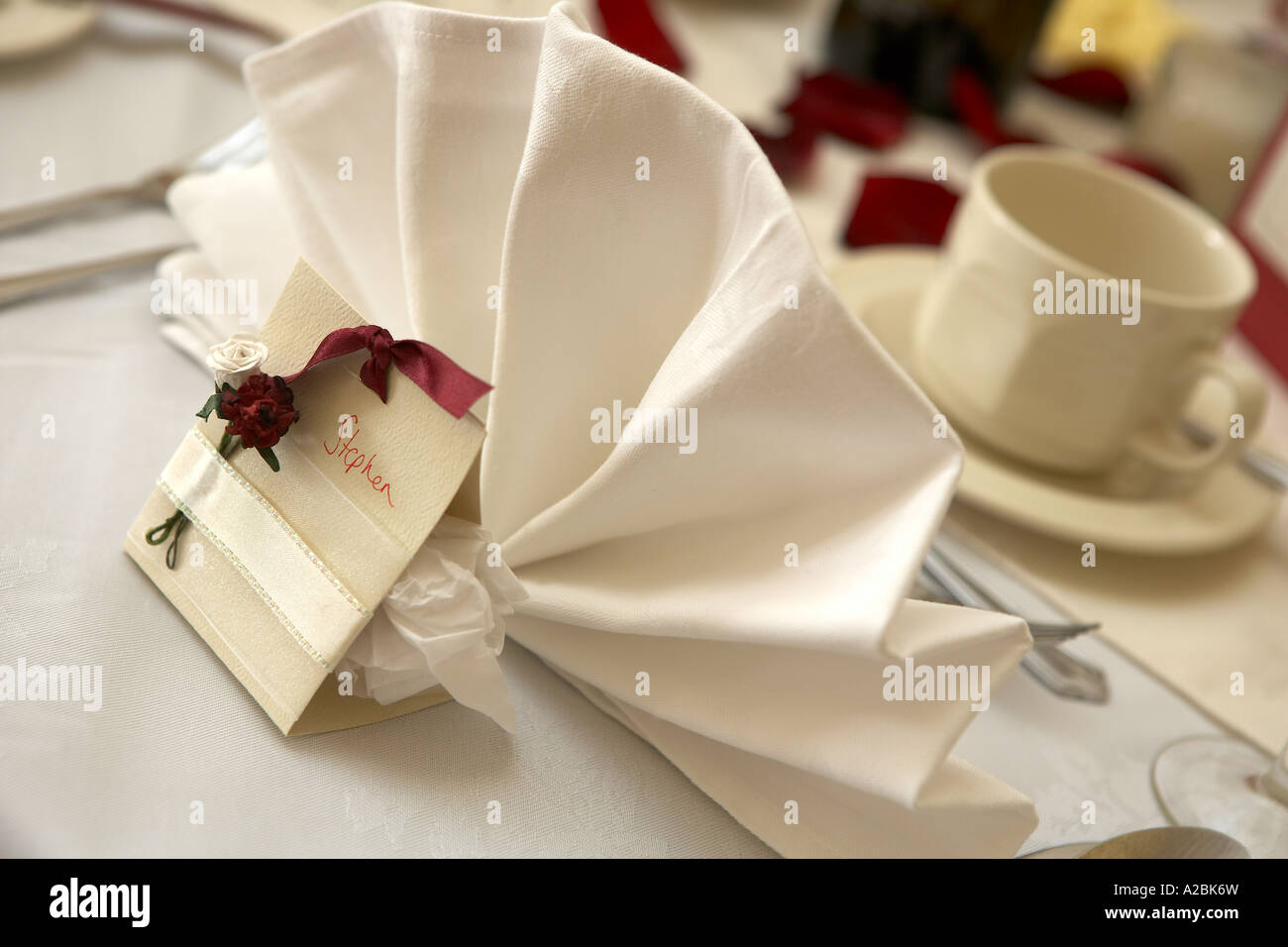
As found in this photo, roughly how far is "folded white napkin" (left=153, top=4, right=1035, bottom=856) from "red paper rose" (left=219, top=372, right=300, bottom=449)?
6cm

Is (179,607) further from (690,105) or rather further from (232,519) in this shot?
(690,105)

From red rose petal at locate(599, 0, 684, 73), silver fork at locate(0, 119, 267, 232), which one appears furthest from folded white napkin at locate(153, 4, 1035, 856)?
red rose petal at locate(599, 0, 684, 73)

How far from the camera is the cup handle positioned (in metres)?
0.44

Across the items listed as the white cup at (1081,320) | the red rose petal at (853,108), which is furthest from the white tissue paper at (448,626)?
the red rose petal at (853,108)

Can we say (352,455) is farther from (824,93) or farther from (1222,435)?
(824,93)

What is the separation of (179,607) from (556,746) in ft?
0.38

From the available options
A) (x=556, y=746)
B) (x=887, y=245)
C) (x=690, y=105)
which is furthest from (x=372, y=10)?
(x=887, y=245)

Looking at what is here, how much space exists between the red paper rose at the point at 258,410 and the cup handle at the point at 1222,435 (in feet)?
1.23

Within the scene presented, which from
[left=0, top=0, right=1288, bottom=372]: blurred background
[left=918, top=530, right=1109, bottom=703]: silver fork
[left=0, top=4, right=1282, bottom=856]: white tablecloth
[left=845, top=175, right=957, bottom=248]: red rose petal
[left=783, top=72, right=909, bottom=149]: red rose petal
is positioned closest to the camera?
[left=0, top=4, right=1282, bottom=856]: white tablecloth

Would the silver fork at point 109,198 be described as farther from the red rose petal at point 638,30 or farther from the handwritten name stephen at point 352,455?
the red rose petal at point 638,30

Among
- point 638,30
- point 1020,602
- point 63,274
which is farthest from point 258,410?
point 638,30

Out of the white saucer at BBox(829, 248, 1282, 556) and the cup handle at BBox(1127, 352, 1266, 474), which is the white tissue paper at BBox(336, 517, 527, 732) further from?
the cup handle at BBox(1127, 352, 1266, 474)
